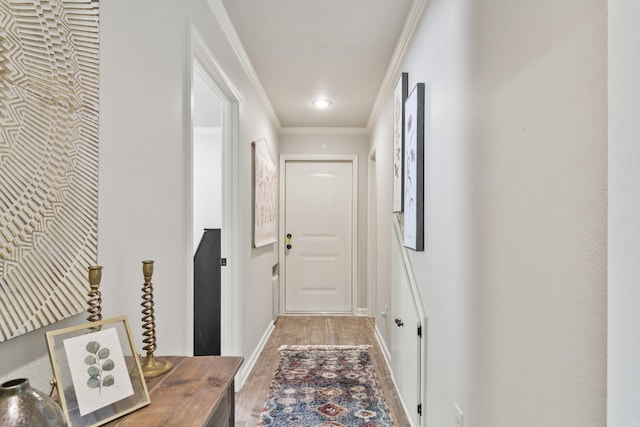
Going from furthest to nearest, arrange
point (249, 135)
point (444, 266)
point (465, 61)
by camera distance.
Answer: point (249, 135) → point (444, 266) → point (465, 61)

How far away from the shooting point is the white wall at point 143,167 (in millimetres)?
1080

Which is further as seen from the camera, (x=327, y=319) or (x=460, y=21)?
(x=327, y=319)

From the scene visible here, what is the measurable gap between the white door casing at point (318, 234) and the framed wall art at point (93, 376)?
4093mm

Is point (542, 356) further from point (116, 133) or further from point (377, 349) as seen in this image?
point (377, 349)

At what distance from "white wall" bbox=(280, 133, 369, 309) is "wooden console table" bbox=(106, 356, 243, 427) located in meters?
3.85

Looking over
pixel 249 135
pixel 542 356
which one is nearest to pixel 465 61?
pixel 542 356

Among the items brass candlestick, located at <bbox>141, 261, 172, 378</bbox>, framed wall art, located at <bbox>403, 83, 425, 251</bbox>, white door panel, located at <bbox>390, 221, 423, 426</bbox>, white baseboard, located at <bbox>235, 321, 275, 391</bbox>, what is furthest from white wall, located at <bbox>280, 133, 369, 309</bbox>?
brass candlestick, located at <bbox>141, 261, 172, 378</bbox>

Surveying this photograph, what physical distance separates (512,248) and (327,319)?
3.88 metres

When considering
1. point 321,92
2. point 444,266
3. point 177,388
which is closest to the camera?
point 177,388

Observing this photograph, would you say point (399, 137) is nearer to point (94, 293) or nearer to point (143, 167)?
point (143, 167)

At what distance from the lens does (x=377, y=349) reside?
3.59 meters

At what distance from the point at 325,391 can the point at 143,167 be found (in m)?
2.05

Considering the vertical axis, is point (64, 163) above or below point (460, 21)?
below

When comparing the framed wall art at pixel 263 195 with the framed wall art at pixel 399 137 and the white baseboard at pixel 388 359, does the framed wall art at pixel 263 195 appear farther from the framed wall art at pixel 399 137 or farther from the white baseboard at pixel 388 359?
the white baseboard at pixel 388 359
